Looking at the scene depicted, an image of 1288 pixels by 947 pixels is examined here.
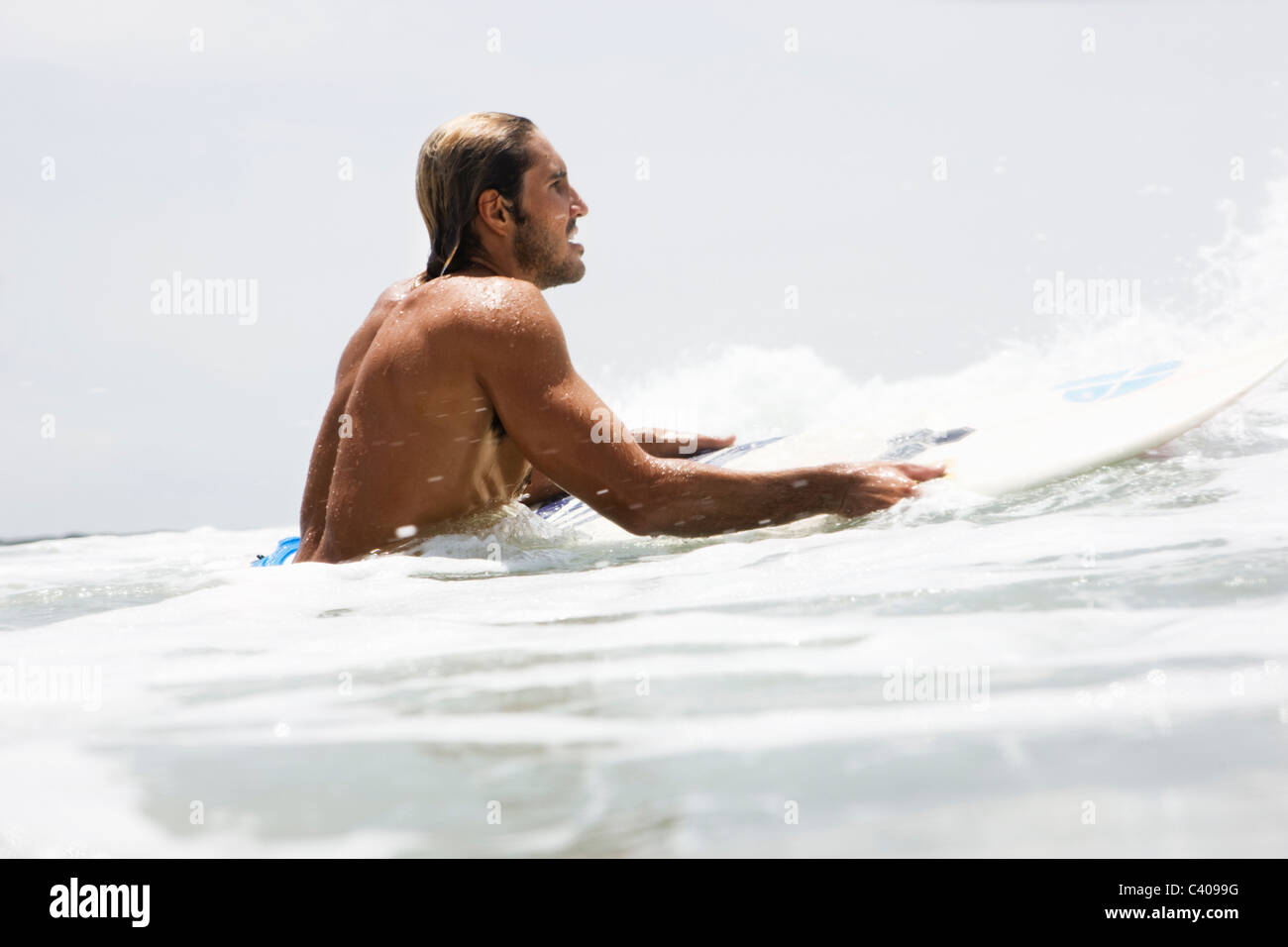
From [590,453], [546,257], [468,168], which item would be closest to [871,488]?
[590,453]

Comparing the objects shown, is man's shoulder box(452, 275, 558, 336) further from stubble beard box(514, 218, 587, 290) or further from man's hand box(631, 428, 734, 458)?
man's hand box(631, 428, 734, 458)

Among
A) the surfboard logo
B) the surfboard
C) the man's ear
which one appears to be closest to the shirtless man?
the man's ear

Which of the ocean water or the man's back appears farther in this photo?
the man's back

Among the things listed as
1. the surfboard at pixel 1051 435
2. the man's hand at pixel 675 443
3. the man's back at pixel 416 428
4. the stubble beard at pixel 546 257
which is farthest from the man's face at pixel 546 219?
the man's hand at pixel 675 443

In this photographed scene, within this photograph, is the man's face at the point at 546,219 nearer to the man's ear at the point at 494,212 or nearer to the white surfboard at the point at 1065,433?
the man's ear at the point at 494,212

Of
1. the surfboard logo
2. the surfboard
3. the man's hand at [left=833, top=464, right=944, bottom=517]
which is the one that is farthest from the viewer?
the surfboard logo

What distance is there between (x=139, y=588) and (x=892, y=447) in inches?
94.6

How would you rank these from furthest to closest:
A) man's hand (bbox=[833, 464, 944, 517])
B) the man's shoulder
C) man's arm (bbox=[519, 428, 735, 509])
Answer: man's arm (bbox=[519, 428, 735, 509])
man's hand (bbox=[833, 464, 944, 517])
the man's shoulder

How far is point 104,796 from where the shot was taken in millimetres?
1452

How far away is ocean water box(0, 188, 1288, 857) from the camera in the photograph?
1269 millimetres

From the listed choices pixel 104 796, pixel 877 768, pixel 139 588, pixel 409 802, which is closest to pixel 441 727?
pixel 409 802

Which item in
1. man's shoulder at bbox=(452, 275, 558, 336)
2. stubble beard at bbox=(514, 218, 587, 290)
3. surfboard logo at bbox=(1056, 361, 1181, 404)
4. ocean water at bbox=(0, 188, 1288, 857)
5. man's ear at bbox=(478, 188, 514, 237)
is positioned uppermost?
man's ear at bbox=(478, 188, 514, 237)

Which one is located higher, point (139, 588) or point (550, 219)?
point (550, 219)
